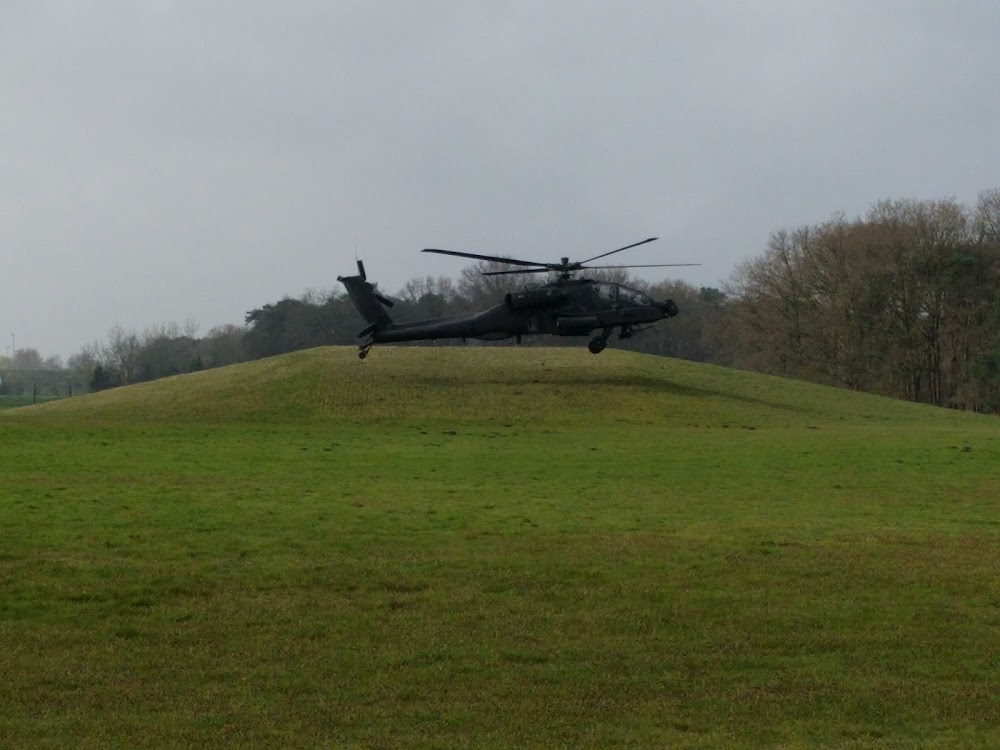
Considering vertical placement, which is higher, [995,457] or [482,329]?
[482,329]

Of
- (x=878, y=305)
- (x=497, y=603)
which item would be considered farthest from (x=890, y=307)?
(x=497, y=603)

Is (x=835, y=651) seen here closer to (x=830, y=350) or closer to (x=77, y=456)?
(x=77, y=456)

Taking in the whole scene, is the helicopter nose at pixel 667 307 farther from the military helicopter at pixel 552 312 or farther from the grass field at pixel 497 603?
the grass field at pixel 497 603

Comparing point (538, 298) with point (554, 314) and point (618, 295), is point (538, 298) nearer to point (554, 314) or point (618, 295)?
point (554, 314)

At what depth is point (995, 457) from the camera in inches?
1345

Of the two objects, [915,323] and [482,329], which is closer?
[482,329]

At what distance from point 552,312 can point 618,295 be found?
2.79m

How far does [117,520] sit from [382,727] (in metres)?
11.0

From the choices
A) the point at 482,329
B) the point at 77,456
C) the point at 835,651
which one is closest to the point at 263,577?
the point at 835,651

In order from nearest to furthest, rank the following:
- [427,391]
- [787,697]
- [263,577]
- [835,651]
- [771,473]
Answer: [787,697] < [835,651] < [263,577] < [771,473] < [427,391]

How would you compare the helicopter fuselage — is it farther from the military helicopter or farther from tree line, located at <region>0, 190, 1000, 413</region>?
tree line, located at <region>0, 190, 1000, 413</region>

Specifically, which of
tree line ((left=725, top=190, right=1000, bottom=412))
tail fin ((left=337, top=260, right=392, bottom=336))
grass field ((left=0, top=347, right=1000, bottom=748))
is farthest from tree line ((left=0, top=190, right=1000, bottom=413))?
grass field ((left=0, top=347, right=1000, bottom=748))

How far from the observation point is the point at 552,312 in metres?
49.7

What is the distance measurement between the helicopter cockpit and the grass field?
1820cm
